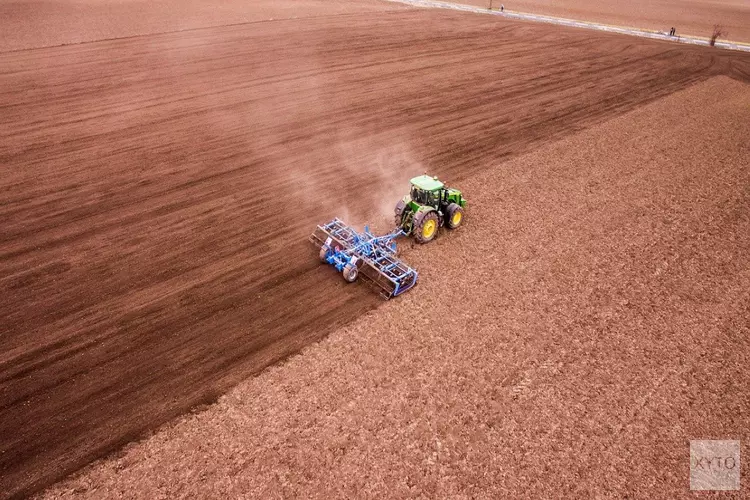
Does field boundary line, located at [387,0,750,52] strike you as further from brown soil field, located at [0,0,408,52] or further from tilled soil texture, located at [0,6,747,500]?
brown soil field, located at [0,0,408,52]

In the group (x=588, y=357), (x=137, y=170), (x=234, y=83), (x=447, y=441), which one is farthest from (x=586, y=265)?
(x=234, y=83)

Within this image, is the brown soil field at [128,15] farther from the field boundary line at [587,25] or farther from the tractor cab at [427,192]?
the tractor cab at [427,192]

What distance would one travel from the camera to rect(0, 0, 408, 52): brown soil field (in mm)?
38875

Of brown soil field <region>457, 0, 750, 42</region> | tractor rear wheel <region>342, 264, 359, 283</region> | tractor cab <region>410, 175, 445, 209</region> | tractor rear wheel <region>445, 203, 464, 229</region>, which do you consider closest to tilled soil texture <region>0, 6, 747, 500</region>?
tractor rear wheel <region>342, 264, 359, 283</region>

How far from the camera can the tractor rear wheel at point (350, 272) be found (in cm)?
1290

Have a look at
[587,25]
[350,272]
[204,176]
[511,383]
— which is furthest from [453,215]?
[587,25]

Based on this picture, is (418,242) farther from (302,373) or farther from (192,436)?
(192,436)

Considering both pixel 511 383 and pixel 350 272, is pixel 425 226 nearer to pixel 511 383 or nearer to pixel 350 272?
pixel 350 272

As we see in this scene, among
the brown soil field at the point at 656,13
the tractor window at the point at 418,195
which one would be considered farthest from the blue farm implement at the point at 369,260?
the brown soil field at the point at 656,13

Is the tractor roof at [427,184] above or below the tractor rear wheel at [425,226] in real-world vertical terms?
above

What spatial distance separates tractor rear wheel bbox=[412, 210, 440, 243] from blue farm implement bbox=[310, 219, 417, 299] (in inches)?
27.4

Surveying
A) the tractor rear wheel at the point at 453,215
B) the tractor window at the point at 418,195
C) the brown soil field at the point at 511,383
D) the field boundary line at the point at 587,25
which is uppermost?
the field boundary line at the point at 587,25

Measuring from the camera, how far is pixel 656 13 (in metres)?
59.6

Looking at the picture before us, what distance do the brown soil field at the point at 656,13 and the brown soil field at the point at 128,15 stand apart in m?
19.4
